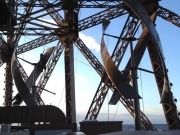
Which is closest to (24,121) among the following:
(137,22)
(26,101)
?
(26,101)

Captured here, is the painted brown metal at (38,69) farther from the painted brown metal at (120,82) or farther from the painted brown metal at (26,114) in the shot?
the painted brown metal at (120,82)

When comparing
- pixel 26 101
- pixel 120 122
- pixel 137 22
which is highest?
pixel 137 22

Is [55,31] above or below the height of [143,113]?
above

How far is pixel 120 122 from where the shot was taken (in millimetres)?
22109

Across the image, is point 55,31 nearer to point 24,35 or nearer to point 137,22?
point 24,35

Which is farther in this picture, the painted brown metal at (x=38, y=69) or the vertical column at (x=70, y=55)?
the painted brown metal at (x=38, y=69)

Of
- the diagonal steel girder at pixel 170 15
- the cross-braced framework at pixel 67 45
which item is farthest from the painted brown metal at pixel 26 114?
the diagonal steel girder at pixel 170 15

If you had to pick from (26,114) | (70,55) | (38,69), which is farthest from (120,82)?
(38,69)

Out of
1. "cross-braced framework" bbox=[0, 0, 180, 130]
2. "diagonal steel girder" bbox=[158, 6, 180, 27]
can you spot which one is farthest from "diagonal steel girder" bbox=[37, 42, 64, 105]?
"diagonal steel girder" bbox=[158, 6, 180, 27]

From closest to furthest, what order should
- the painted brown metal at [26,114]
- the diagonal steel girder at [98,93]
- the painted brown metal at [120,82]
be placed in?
1. the painted brown metal at [120,82]
2. the painted brown metal at [26,114]
3. the diagonal steel girder at [98,93]

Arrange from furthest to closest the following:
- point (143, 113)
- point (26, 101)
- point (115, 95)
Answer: point (143, 113) < point (26, 101) < point (115, 95)

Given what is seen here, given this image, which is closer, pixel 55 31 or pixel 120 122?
pixel 120 122

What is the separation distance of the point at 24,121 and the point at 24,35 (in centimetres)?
1325

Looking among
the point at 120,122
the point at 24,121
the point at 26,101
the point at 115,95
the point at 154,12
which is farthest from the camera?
the point at 154,12
